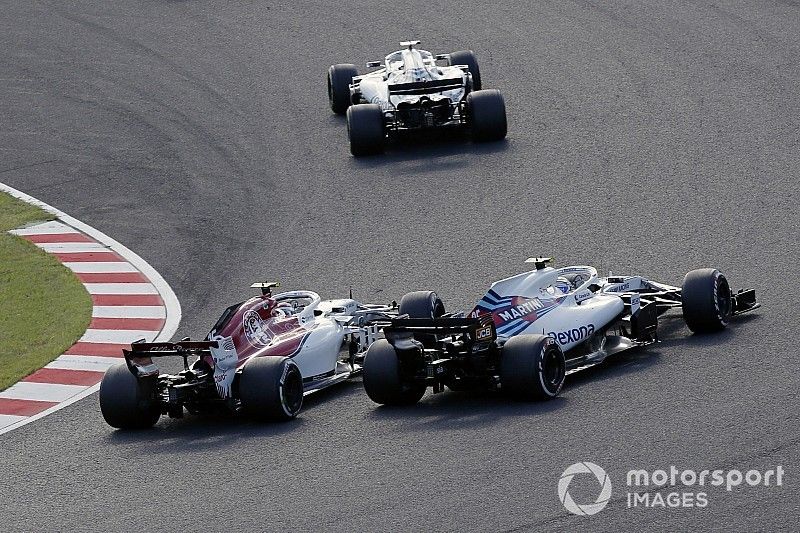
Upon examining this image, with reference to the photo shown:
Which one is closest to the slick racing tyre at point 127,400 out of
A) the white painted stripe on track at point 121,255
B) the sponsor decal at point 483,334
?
the white painted stripe on track at point 121,255

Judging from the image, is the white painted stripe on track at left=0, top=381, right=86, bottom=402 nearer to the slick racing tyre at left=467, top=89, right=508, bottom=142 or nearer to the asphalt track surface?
the asphalt track surface

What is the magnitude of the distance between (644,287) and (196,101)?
14.2 metres

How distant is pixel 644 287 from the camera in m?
14.0

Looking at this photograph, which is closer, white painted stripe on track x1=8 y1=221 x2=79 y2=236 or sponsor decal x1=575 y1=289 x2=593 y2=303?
sponsor decal x1=575 y1=289 x2=593 y2=303

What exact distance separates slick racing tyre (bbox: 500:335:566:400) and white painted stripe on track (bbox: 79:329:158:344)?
5704 millimetres

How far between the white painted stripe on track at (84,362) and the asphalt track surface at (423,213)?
125 centimetres

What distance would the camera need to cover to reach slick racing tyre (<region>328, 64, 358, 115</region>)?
24.8 metres

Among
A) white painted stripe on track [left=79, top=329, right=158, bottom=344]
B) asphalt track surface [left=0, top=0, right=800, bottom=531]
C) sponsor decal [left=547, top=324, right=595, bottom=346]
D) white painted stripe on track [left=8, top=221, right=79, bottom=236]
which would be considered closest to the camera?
asphalt track surface [left=0, top=0, right=800, bottom=531]

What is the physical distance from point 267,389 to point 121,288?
637 cm

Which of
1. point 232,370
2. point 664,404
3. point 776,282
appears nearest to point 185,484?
point 232,370

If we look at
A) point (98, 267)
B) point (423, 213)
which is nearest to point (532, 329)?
point (423, 213)

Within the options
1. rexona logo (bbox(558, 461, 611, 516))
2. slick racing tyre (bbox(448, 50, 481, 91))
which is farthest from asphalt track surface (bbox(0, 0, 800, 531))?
slick racing tyre (bbox(448, 50, 481, 91))

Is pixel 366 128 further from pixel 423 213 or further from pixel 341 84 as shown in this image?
pixel 423 213

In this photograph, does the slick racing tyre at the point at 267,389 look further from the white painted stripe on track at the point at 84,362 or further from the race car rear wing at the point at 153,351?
the white painted stripe on track at the point at 84,362
